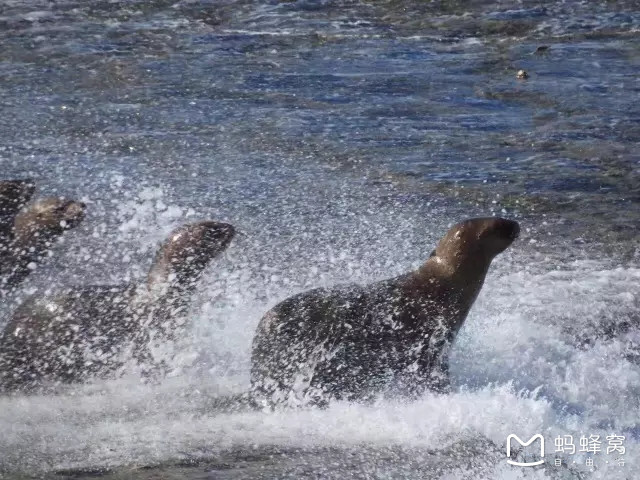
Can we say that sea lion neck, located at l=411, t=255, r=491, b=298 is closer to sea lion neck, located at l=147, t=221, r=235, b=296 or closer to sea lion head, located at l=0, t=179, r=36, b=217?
sea lion neck, located at l=147, t=221, r=235, b=296

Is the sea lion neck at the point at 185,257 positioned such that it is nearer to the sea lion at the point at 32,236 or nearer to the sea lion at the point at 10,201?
the sea lion at the point at 32,236

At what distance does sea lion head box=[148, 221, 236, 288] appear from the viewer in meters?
7.08

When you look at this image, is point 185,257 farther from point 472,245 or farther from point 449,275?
point 472,245

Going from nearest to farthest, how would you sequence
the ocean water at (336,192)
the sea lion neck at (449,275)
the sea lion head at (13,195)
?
the ocean water at (336,192) < the sea lion neck at (449,275) < the sea lion head at (13,195)

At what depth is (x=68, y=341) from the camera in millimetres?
6926

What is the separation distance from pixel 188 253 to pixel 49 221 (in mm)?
942

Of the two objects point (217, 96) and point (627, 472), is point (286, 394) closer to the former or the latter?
point (627, 472)

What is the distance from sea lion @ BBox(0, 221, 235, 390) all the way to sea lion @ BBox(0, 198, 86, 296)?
49 centimetres

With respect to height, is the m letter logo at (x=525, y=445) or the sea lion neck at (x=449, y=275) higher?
the sea lion neck at (x=449, y=275)

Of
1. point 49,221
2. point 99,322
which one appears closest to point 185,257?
point 99,322

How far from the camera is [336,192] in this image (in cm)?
1019

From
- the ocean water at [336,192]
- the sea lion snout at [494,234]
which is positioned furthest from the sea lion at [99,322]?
the sea lion snout at [494,234]

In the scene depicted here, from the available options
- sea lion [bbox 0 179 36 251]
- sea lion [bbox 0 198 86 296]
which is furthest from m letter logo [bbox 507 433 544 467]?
sea lion [bbox 0 179 36 251]

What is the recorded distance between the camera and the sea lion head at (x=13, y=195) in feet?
25.1
